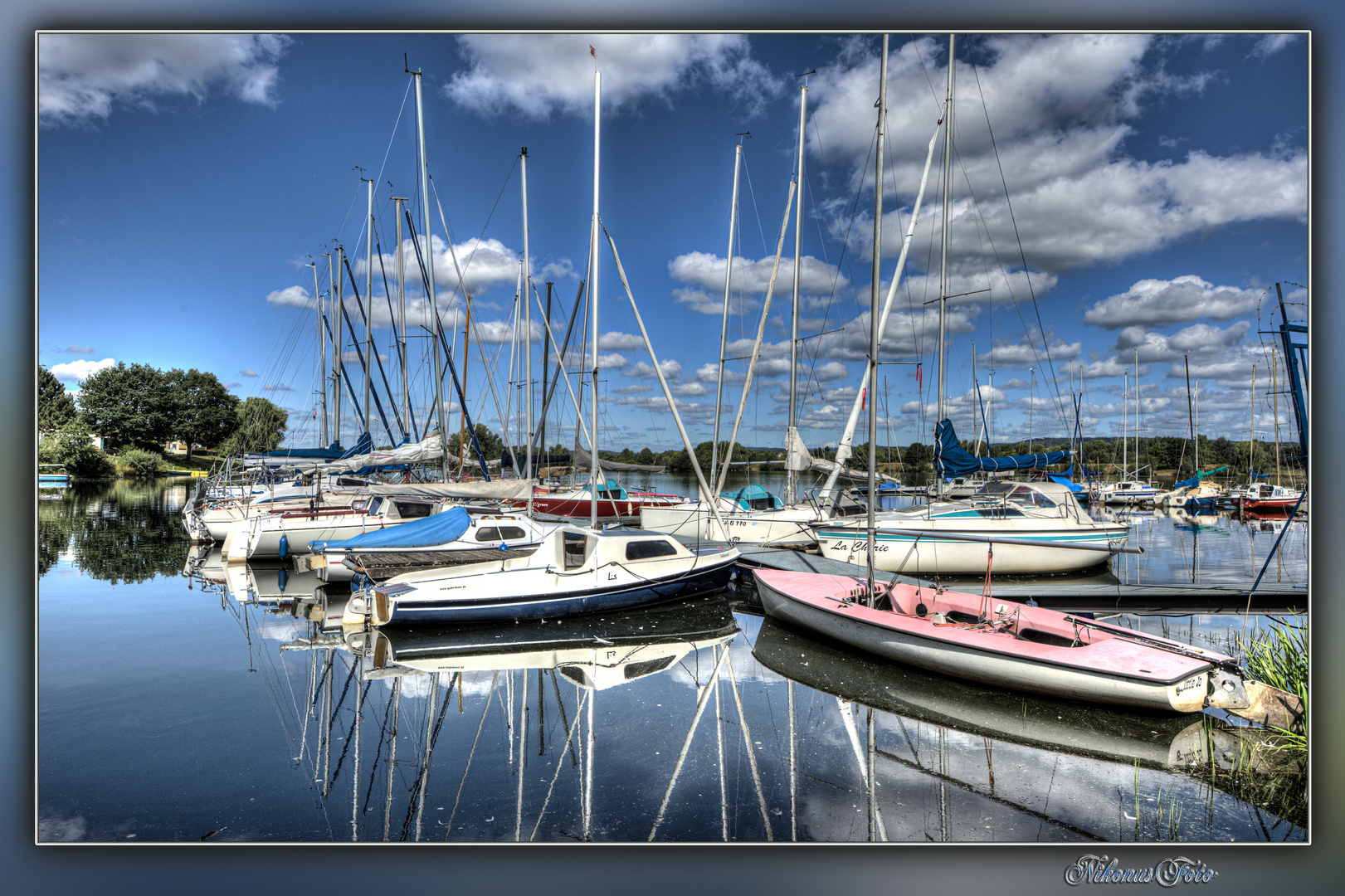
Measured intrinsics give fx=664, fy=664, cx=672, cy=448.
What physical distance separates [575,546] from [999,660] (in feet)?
19.2

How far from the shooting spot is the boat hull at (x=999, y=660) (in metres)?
5.40

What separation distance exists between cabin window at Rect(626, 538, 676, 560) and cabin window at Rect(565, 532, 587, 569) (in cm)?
68

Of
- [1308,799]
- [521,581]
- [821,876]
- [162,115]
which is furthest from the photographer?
[521,581]

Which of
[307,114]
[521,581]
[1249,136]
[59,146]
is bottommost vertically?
[521,581]

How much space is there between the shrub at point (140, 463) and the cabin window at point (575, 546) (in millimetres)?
31550

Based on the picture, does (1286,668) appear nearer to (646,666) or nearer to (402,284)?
(646,666)

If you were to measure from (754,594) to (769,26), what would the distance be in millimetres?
9252

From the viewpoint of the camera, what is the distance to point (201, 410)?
101 ft

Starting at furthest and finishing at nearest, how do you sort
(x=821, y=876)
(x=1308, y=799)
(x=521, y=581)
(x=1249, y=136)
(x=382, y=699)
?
1. (x=521, y=581)
2. (x=382, y=699)
3. (x=1249, y=136)
4. (x=1308, y=799)
5. (x=821, y=876)

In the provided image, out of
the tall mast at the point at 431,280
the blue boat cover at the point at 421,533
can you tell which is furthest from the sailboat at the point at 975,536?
the tall mast at the point at 431,280

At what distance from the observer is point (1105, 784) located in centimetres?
452

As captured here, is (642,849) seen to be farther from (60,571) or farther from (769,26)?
(60,571)

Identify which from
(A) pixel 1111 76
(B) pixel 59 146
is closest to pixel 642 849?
(B) pixel 59 146

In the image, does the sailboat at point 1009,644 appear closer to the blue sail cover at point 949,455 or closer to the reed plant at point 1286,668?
the reed plant at point 1286,668
